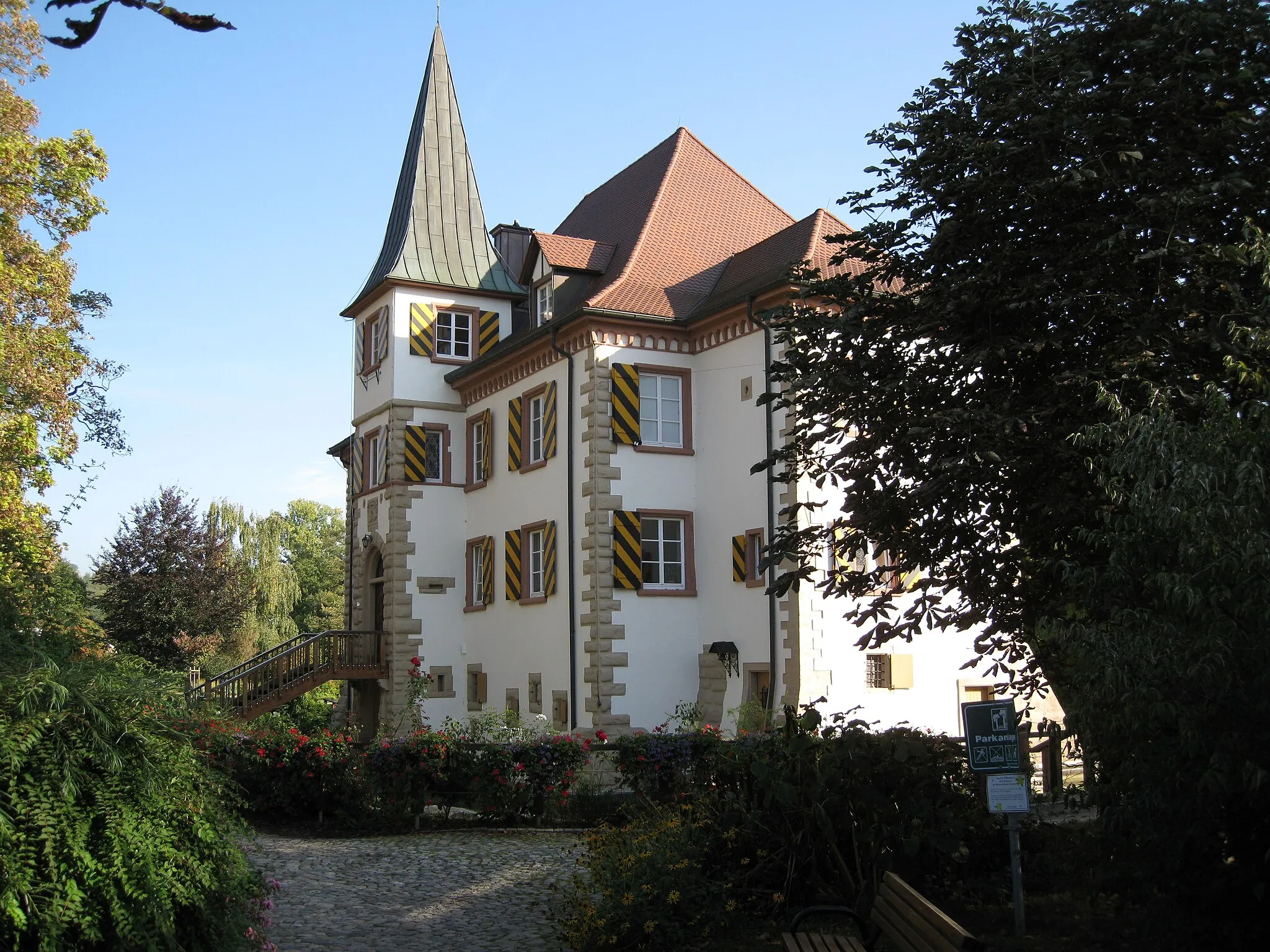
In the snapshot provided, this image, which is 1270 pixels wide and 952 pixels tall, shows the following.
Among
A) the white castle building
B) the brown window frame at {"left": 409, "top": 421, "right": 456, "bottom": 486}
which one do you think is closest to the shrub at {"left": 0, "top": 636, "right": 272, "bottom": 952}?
the white castle building

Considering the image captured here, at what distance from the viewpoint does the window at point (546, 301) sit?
25.3m

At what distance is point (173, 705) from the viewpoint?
6543 mm

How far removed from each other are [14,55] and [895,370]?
16.1m

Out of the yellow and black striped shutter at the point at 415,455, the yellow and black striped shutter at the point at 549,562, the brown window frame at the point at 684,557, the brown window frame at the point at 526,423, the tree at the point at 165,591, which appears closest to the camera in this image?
the brown window frame at the point at 684,557

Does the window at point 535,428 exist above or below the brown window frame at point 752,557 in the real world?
above

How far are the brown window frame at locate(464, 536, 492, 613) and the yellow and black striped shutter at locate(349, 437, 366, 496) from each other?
3609 mm

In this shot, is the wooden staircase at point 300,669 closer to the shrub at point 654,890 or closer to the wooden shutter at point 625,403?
the wooden shutter at point 625,403

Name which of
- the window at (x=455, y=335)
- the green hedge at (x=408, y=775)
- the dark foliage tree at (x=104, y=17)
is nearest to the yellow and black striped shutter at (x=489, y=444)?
the window at (x=455, y=335)

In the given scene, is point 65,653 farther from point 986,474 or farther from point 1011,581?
point 1011,581

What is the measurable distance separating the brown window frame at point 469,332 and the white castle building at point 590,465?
1.8 inches

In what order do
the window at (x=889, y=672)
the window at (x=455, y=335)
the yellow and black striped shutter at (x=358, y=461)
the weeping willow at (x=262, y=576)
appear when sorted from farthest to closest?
the weeping willow at (x=262, y=576) → the yellow and black striped shutter at (x=358, y=461) → the window at (x=455, y=335) → the window at (x=889, y=672)

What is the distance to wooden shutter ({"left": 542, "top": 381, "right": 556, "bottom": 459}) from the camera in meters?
24.2

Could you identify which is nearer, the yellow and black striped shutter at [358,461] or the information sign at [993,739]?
the information sign at [993,739]

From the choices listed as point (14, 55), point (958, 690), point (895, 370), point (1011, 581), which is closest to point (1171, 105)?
point (895, 370)
